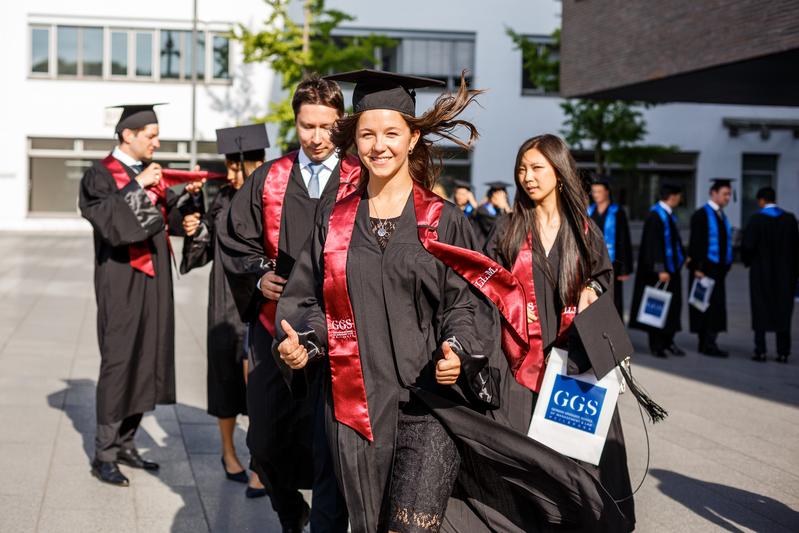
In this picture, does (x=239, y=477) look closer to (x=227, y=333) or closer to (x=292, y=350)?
(x=227, y=333)

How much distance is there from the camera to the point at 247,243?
4.57m

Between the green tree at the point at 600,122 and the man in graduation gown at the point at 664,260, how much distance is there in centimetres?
1753

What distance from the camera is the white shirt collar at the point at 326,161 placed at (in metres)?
4.49

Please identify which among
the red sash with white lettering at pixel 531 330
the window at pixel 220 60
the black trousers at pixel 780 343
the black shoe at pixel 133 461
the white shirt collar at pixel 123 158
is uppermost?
the window at pixel 220 60

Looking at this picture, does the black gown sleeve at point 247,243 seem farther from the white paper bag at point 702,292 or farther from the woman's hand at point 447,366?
the white paper bag at point 702,292

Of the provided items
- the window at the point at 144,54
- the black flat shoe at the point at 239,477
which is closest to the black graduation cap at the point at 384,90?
the black flat shoe at the point at 239,477

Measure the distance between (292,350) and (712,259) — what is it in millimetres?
9822

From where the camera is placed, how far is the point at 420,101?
108 feet

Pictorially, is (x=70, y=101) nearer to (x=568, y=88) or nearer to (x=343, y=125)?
(x=568, y=88)

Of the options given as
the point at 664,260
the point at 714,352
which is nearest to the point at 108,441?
the point at 664,260

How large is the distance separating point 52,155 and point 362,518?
108 feet

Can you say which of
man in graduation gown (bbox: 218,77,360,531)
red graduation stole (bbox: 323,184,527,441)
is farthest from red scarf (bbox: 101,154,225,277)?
red graduation stole (bbox: 323,184,527,441)

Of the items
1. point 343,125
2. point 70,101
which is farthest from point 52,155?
point 343,125

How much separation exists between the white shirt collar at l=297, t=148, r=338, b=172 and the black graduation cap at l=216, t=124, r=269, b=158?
1.35 meters
